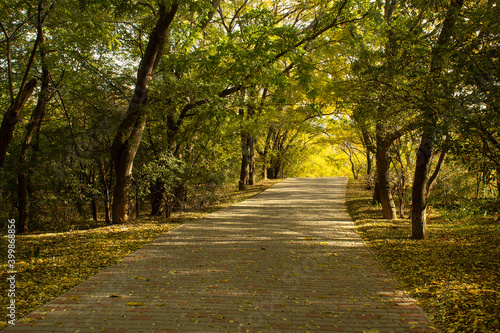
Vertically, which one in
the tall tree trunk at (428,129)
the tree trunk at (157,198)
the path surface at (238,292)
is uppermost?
the tall tree trunk at (428,129)

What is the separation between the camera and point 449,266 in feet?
19.0

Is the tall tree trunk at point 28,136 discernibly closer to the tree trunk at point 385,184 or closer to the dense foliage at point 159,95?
the dense foliage at point 159,95

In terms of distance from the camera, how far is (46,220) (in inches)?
412

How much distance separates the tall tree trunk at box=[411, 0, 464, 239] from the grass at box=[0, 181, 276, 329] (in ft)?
18.3

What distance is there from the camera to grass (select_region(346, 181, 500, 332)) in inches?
156

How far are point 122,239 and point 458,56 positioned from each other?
7238 mm

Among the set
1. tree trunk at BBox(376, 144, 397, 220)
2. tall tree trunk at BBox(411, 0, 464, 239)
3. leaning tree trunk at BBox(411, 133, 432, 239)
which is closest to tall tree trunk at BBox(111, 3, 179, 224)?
tall tree trunk at BBox(411, 0, 464, 239)

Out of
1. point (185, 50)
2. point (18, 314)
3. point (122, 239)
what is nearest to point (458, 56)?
point (18, 314)

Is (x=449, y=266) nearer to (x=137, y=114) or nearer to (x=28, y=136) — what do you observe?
(x=137, y=114)

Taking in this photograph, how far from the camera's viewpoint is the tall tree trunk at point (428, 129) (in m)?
4.91

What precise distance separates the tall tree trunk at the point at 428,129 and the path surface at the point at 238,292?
1462 mm

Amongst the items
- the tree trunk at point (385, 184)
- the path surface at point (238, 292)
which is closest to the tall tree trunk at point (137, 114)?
the path surface at point (238, 292)

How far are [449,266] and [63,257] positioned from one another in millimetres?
6795

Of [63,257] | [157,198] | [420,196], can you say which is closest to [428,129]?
[420,196]
